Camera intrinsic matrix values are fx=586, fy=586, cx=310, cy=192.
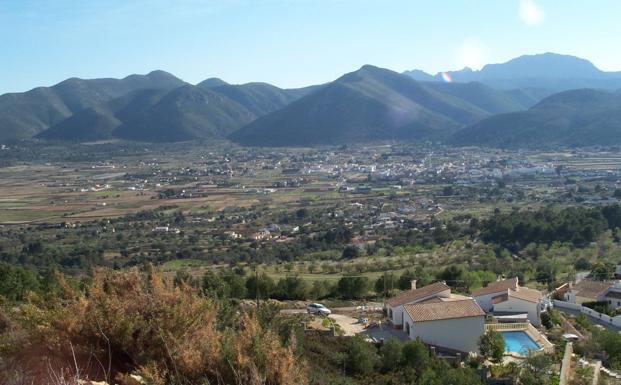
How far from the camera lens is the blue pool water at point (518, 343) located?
51.8 feet

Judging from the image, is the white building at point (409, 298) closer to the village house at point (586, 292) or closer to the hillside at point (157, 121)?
the village house at point (586, 292)

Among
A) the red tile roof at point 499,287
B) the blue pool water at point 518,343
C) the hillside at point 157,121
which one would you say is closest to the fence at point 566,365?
the blue pool water at point 518,343

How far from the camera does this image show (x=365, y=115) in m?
159

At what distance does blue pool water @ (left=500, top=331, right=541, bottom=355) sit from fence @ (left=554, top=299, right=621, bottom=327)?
4.88 metres

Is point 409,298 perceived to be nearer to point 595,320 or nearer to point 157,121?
point 595,320

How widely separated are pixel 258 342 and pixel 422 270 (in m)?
22.6

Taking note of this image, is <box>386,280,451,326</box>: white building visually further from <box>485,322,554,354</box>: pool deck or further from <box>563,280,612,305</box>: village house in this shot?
<box>563,280,612,305</box>: village house

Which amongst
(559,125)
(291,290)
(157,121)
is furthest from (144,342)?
(157,121)

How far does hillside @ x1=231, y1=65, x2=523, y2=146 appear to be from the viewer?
151750 mm

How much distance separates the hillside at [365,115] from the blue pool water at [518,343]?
130 m

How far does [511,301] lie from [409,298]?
372 cm

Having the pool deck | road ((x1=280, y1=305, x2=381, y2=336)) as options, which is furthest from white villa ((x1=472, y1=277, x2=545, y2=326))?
road ((x1=280, y1=305, x2=381, y2=336))

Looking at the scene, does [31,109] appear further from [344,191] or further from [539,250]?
[539,250]

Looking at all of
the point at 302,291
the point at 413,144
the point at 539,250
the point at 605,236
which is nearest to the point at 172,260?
the point at 302,291
